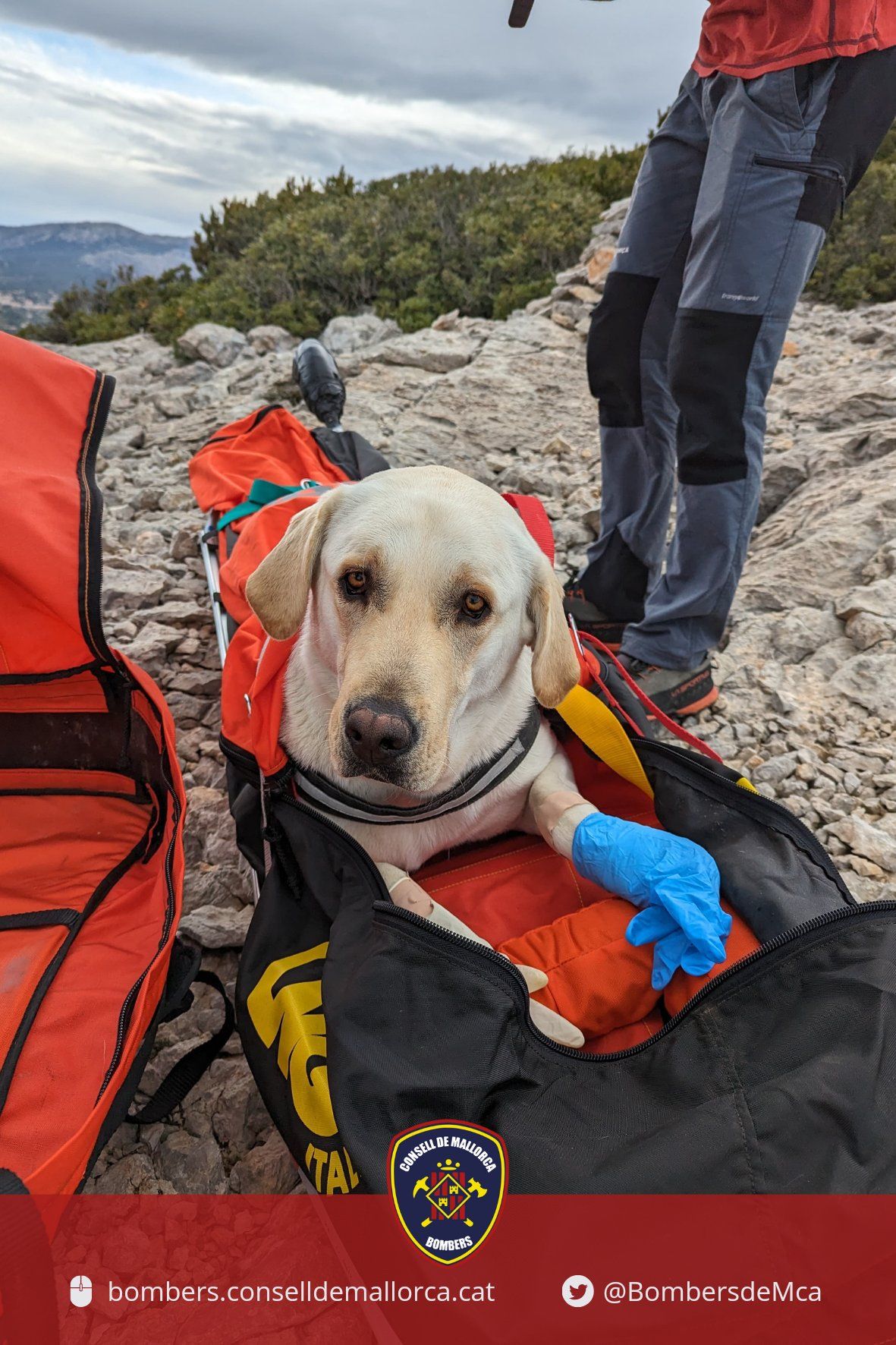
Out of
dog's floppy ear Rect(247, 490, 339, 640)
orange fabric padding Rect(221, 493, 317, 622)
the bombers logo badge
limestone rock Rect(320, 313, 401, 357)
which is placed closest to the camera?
the bombers logo badge

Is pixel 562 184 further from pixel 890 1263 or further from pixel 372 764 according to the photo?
pixel 890 1263

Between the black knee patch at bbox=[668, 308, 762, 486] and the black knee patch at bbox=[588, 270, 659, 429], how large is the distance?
2.28ft

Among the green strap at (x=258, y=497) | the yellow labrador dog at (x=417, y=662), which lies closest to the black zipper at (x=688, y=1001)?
the yellow labrador dog at (x=417, y=662)

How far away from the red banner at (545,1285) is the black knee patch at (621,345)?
3262mm

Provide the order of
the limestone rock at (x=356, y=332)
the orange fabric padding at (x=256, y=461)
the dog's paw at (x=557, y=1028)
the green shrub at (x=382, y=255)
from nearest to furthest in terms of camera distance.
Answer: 1. the dog's paw at (x=557, y=1028)
2. the orange fabric padding at (x=256, y=461)
3. the limestone rock at (x=356, y=332)
4. the green shrub at (x=382, y=255)

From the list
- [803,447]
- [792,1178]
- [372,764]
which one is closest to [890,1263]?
[792,1178]

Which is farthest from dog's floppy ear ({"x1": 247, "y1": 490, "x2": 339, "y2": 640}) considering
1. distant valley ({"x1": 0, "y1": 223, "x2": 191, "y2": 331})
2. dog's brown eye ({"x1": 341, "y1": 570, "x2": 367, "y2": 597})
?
distant valley ({"x1": 0, "y1": 223, "x2": 191, "y2": 331})

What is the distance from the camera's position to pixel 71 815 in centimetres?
257

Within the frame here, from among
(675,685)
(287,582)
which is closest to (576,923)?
(287,582)

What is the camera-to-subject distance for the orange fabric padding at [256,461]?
164 inches

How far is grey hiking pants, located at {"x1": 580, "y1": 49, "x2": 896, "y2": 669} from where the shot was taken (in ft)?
8.66

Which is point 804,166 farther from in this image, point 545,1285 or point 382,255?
point 382,255

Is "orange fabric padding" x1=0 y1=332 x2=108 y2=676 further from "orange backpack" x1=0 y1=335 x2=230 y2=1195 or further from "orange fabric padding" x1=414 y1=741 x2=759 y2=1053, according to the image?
"orange fabric padding" x1=414 y1=741 x2=759 y2=1053

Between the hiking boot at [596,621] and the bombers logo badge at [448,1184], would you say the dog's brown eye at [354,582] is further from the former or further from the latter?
the hiking boot at [596,621]
